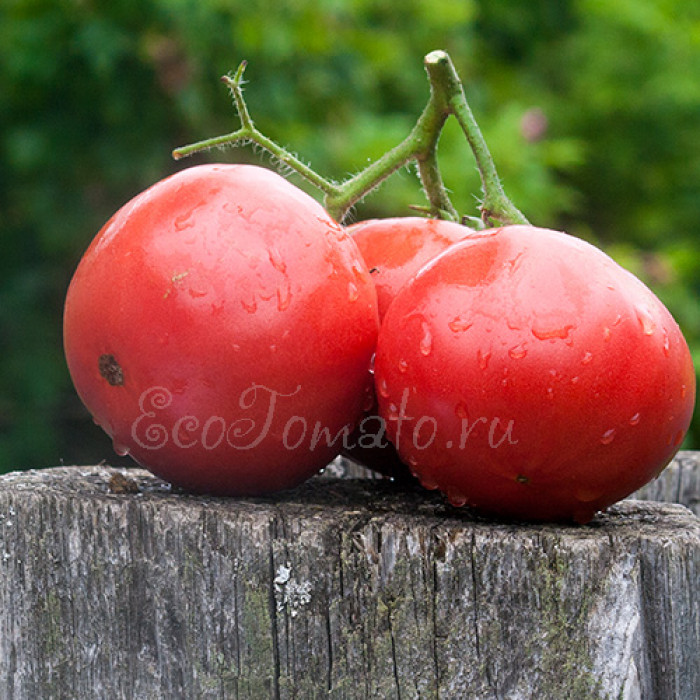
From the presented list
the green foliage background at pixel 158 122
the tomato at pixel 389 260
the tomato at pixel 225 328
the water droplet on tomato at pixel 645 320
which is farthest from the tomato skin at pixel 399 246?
the green foliage background at pixel 158 122

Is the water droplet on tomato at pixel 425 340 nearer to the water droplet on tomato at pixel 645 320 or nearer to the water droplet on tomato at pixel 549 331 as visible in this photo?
the water droplet on tomato at pixel 549 331

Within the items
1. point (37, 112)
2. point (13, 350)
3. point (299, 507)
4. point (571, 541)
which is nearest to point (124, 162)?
point (37, 112)

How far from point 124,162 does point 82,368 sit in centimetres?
236

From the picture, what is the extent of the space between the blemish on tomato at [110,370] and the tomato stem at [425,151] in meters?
0.36

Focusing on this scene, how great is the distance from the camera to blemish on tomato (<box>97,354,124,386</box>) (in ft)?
4.90

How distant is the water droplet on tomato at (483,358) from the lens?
1353 millimetres

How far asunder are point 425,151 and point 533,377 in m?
0.57

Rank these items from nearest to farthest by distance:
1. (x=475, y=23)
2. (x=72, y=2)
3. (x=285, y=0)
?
(x=72, y=2) → (x=285, y=0) → (x=475, y=23)

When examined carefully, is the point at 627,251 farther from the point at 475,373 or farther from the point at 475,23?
the point at 475,373

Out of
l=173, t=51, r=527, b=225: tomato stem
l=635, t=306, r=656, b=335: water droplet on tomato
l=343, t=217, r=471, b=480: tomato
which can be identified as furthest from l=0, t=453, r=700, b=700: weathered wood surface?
l=173, t=51, r=527, b=225: tomato stem

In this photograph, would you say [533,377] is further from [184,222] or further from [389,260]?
[184,222]

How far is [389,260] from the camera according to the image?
5.48ft

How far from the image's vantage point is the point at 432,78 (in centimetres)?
169

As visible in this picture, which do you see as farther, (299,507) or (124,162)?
(124,162)
